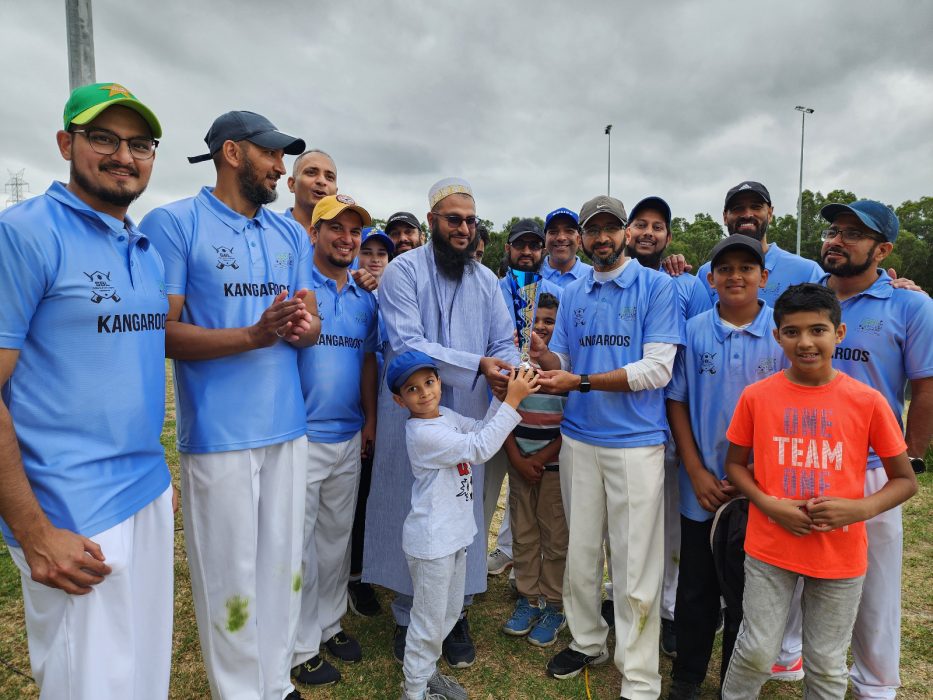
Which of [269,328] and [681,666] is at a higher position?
[269,328]

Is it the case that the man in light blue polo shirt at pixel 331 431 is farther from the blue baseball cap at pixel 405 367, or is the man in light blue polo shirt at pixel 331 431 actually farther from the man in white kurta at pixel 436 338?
the blue baseball cap at pixel 405 367

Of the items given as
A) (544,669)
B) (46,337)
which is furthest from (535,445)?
(46,337)

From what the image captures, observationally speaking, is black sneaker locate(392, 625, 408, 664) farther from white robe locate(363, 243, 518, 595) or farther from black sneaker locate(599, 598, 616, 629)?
black sneaker locate(599, 598, 616, 629)

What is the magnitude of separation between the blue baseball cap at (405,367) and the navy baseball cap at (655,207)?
2154 mm

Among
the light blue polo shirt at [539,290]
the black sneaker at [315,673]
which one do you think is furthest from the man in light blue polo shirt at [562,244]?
the black sneaker at [315,673]

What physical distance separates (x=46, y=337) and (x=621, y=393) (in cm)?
268

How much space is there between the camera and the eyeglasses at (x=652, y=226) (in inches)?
163

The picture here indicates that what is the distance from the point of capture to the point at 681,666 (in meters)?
3.11

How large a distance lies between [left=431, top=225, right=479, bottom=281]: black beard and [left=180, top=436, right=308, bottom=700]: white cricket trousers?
1.47 metres

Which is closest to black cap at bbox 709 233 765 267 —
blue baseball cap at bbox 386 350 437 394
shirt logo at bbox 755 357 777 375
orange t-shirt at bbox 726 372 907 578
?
shirt logo at bbox 755 357 777 375

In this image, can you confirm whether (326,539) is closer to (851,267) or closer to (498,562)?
(498,562)

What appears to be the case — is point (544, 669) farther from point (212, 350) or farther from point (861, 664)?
point (212, 350)

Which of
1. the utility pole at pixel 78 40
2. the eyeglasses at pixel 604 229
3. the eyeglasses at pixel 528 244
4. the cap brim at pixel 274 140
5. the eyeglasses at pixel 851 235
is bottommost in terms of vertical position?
the eyeglasses at pixel 851 235

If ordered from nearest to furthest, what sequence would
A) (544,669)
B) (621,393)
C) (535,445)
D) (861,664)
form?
1. (861,664)
2. (621,393)
3. (544,669)
4. (535,445)
